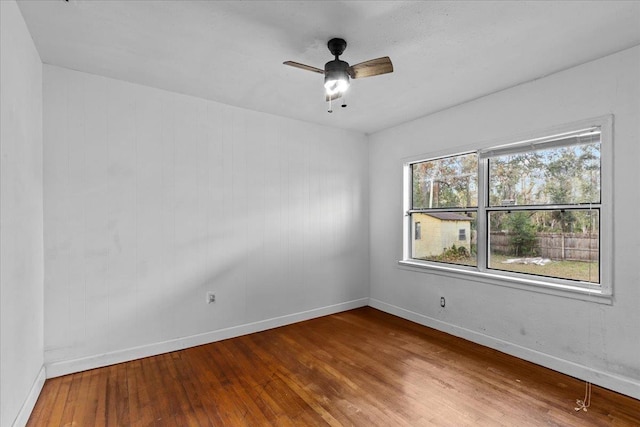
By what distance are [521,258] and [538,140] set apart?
1.15m

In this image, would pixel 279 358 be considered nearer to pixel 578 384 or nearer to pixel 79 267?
pixel 79 267

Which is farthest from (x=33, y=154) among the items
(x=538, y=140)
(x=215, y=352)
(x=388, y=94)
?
(x=538, y=140)

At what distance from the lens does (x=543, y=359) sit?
2.86 metres

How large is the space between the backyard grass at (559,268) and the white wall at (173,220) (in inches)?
79.9

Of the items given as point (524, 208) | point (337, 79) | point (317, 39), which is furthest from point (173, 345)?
point (524, 208)

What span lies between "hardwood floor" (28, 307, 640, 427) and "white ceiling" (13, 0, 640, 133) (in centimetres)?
264

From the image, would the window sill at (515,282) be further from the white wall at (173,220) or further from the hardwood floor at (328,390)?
the white wall at (173,220)

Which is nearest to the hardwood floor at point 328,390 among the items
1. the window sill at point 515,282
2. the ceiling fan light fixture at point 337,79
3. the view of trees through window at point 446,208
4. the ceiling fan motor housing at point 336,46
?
the window sill at point 515,282

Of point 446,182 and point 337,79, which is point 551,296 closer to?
point 446,182

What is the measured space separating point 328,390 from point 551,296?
2.15 meters

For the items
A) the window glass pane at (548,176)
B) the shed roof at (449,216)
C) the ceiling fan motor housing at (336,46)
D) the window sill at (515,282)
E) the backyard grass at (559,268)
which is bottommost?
the window sill at (515,282)

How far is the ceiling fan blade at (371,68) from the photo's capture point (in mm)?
2133

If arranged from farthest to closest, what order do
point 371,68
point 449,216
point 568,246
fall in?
1. point 449,216
2. point 568,246
3. point 371,68

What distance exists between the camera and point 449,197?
385cm
